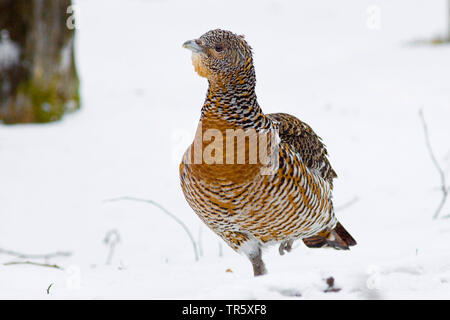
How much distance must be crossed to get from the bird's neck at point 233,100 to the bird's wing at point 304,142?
1.46 feet

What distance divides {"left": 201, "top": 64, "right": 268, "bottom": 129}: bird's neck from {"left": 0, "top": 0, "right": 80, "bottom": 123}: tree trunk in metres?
5.49

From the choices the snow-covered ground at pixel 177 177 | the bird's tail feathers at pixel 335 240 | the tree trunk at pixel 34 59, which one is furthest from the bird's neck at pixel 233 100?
the tree trunk at pixel 34 59

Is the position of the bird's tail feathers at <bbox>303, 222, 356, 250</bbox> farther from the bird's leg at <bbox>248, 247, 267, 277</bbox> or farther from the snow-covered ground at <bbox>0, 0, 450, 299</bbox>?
the bird's leg at <bbox>248, 247, 267, 277</bbox>

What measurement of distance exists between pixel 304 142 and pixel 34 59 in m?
5.40

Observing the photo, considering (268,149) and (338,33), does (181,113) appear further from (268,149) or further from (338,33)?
(338,33)

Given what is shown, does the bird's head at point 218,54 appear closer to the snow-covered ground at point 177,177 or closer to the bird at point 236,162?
the bird at point 236,162

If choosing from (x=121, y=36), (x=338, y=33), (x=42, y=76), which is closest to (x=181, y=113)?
(x=42, y=76)

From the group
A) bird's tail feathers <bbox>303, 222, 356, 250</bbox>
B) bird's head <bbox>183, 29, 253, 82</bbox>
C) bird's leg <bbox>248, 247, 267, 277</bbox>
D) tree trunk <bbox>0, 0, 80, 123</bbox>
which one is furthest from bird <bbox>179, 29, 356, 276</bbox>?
tree trunk <bbox>0, 0, 80, 123</bbox>

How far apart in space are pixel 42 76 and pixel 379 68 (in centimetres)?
599

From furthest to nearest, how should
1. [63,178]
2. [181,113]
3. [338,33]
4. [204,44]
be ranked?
[338,33], [181,113], [63,178], [204,44]

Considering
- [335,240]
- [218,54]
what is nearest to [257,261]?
[335,240]

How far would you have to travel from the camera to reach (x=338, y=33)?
15.6 metres

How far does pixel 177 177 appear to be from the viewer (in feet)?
22.8

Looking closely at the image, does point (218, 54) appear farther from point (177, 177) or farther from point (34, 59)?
point (34, 59)
